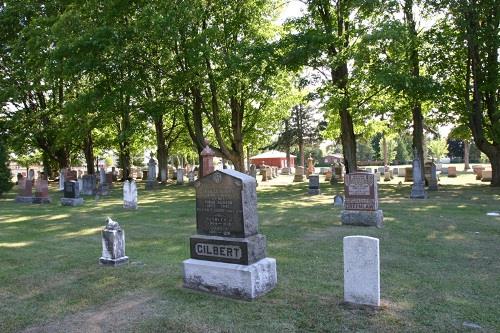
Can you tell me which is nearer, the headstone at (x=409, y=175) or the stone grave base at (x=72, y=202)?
the stone grave base at (x=72, y=202)

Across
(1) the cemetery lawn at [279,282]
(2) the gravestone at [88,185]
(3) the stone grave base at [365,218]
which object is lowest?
(1) the cemetery lawn at [279,282]

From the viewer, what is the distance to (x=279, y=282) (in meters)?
6.11

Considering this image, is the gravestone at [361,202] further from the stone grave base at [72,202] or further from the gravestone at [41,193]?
the gravestone at [41,193]

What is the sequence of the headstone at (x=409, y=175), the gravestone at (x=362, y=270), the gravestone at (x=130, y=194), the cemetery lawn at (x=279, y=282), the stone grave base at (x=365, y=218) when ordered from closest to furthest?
1. the cemetery lawn at (x=279, y=282)
2. the gravestone at (x=362, y=270)
3. the stone grave base at (x=365, y=218)
4. the gravestone at (x=130, y=194)
5. the headstone at (x=409, y=175)

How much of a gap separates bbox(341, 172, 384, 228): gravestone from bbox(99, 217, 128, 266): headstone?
234 inches

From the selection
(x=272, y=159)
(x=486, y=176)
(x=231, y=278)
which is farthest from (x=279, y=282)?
(x=272, y=159)

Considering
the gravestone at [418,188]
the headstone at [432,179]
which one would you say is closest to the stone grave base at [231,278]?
the gravestone at [418,188]

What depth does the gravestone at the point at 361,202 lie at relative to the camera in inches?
426

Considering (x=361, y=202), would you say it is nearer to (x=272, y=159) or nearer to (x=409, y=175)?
(x=409, y=175)

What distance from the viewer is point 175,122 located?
34.2 m

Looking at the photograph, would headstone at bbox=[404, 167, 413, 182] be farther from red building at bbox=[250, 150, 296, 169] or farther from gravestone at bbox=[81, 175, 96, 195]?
red building at bbox=[250, 150, 296, 169]

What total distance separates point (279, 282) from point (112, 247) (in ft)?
9.98

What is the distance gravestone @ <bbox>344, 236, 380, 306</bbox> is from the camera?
5.07 metres

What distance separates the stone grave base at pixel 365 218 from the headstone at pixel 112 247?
5.91 meters
